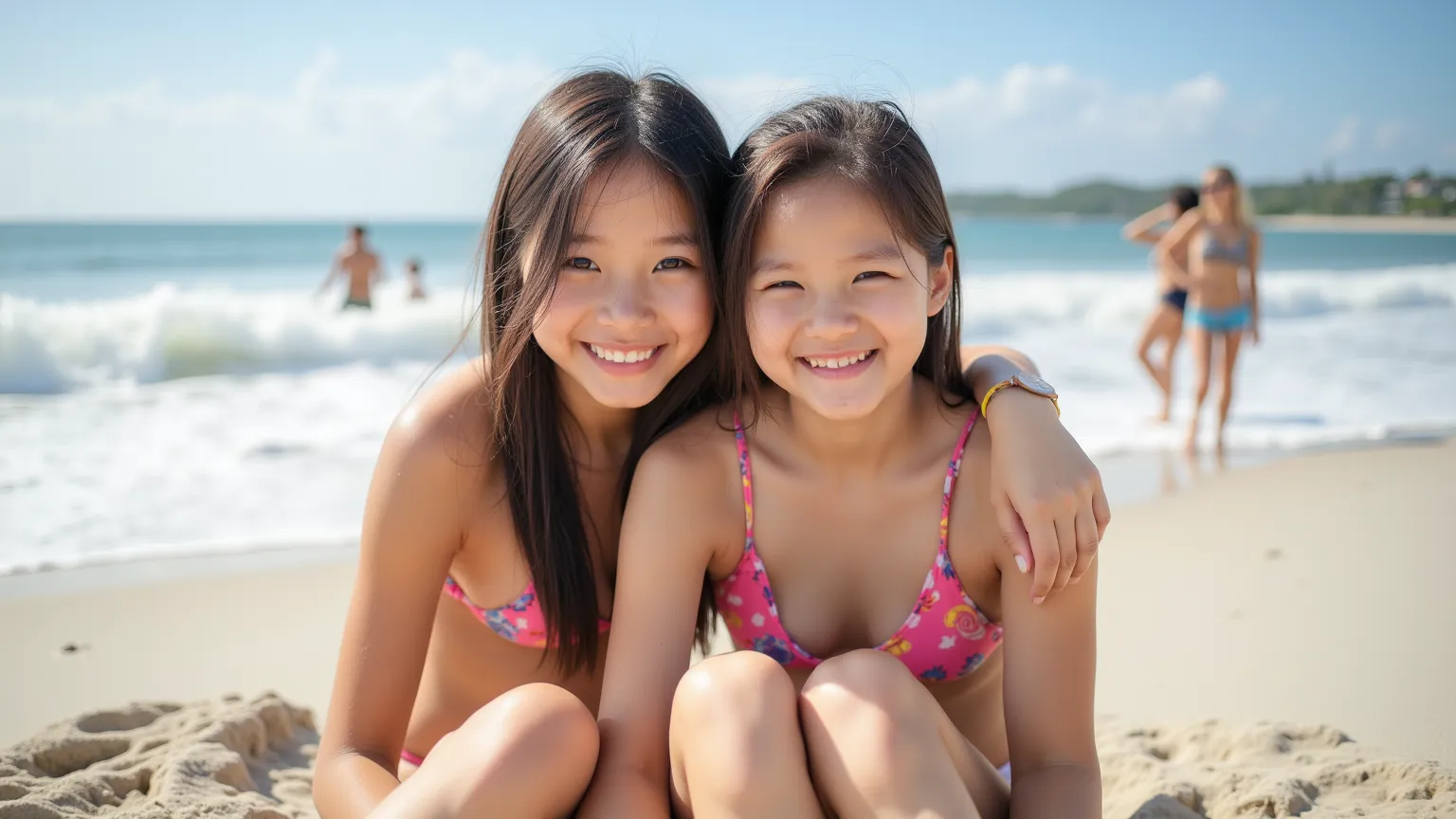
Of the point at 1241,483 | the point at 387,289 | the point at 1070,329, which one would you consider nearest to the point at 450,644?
the point at 1241,483

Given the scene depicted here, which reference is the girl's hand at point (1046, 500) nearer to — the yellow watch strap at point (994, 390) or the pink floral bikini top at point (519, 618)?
the yellow watch strap at point (994, 390)

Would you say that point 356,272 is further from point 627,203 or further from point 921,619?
point 921,619

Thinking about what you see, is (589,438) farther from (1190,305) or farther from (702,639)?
(1190,305)

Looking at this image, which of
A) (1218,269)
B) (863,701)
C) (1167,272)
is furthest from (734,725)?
(1167,272)

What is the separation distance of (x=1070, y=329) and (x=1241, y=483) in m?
8.86

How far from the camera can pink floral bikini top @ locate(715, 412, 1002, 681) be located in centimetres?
214

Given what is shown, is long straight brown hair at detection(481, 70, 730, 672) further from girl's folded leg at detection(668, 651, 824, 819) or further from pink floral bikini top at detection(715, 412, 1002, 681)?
girl's folded leg at detection(668, 651, 824, 819)

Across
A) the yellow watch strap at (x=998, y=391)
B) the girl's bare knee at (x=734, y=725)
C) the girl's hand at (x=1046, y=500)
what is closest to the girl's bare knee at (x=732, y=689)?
the girl's bare knee at (x=734, y=725)

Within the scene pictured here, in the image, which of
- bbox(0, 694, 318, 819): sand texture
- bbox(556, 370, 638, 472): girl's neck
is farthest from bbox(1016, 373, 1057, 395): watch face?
bbox(0, 694, 318, 819): sand texture

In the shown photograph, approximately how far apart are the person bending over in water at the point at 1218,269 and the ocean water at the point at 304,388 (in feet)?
2.10

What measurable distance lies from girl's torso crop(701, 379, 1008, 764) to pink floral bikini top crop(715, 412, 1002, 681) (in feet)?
0.04

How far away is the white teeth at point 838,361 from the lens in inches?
81.0

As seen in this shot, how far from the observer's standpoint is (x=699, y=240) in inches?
85.0

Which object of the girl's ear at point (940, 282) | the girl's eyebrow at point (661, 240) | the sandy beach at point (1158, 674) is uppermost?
the girl's eyebrow at point (661, 240)
